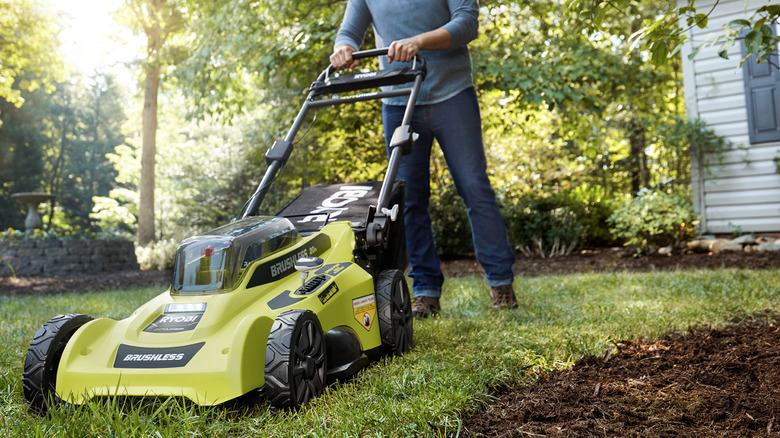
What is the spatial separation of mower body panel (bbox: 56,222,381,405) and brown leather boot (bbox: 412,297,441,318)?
1.15 m

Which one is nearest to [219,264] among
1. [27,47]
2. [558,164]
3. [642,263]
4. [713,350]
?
[713,350]

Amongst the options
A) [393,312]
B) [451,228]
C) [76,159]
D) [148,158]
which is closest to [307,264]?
[393,312]

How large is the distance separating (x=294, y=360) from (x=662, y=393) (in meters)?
1.09

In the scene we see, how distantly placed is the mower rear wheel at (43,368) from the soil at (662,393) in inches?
49.6

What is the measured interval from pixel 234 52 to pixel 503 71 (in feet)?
10.5

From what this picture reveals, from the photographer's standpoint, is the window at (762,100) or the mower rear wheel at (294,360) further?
the window at (762,100)

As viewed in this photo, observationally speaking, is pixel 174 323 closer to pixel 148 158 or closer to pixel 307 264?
pixel 307 264

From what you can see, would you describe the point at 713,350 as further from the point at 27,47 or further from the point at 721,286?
the point at 27,47

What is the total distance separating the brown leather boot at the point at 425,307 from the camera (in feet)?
11.2

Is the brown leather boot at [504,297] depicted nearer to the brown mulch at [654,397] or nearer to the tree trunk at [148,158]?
the brown mulch at [654,397]

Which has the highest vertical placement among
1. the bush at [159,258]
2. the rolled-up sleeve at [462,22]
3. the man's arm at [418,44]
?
the rolled-up sleeve at [462,22]

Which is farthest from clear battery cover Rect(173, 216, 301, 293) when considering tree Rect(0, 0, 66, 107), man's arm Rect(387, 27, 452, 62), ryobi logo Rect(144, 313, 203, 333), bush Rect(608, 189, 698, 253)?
tree Rect(0, 0, 66, 107)

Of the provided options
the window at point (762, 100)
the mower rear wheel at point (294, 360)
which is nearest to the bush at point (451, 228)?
the window at point (762, 100)

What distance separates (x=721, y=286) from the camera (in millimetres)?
→ 3979
